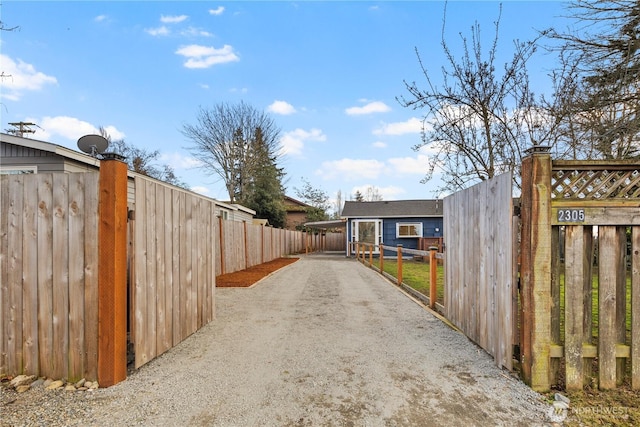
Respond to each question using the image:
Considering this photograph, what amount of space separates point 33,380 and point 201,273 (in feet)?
6.67

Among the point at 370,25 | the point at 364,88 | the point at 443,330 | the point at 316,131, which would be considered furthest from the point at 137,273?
the point at 316,131

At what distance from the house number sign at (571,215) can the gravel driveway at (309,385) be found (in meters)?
Answer: 1.41

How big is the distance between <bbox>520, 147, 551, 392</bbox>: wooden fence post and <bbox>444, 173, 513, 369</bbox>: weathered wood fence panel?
0.24 metres

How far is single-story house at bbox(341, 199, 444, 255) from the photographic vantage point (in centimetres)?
2023

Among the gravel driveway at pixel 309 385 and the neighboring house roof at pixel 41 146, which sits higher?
the neighboring house roof at pixel 41 146

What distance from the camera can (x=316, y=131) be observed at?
20.4 meters

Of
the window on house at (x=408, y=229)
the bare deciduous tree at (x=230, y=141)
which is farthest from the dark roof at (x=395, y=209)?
the bare deciduous tree at (x=230, y=141)

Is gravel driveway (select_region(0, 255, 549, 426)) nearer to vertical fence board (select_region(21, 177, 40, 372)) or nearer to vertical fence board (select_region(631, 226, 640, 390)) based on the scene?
vertical fence board (select_region(21, 177, 40, 372))

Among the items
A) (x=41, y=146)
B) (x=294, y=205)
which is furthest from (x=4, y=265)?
(x=294, y=205)

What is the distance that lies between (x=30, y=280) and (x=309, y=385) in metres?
Answer: 2.57

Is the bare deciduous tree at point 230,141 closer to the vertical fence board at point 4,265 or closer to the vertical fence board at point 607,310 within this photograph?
the vertical fence board at point 4,265

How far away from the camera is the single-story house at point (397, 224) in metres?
20.2

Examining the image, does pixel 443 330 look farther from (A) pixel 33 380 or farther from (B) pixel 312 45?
(B) pixel 312 45

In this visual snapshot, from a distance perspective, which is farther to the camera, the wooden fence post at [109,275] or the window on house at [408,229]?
the window on house at [408,229]
